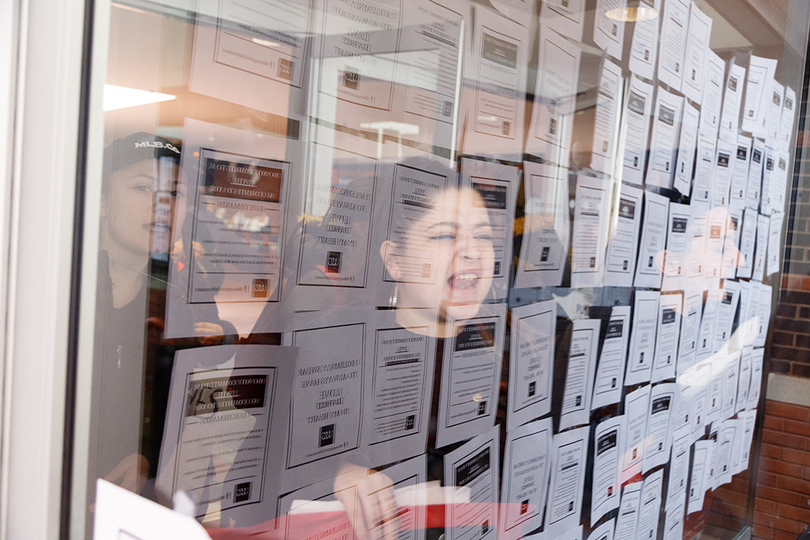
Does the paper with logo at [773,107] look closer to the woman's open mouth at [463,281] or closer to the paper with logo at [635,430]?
the paper with logo at [635,430]

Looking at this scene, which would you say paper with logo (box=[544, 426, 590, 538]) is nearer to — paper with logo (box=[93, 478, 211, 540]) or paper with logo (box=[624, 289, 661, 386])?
paper with logo (box=[624, 289, 661, 386])

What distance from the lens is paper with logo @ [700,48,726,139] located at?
6.70 ft

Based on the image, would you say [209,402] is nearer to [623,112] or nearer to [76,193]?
[76,193]

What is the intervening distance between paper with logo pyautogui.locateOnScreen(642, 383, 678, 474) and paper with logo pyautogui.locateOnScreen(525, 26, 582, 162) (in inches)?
39.2

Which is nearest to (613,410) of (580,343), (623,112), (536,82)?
(580,343)

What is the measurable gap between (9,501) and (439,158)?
853 mm

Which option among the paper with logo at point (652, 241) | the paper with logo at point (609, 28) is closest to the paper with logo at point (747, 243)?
the paper with logo at point (652, 241)

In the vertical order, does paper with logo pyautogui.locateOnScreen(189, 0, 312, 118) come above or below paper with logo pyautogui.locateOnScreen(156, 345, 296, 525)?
A: above

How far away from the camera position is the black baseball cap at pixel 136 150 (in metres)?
0.68

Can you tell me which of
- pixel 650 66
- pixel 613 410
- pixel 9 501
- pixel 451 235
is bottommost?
pixel 613 410

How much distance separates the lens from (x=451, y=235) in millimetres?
1176

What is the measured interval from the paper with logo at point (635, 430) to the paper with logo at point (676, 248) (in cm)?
37

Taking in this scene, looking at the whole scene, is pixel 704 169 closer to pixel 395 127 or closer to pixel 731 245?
pixel 731 245

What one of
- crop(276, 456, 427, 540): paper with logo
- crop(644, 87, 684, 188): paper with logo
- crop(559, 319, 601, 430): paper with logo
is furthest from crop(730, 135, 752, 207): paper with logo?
crop(276, 456, 427, 540): paper with logo
